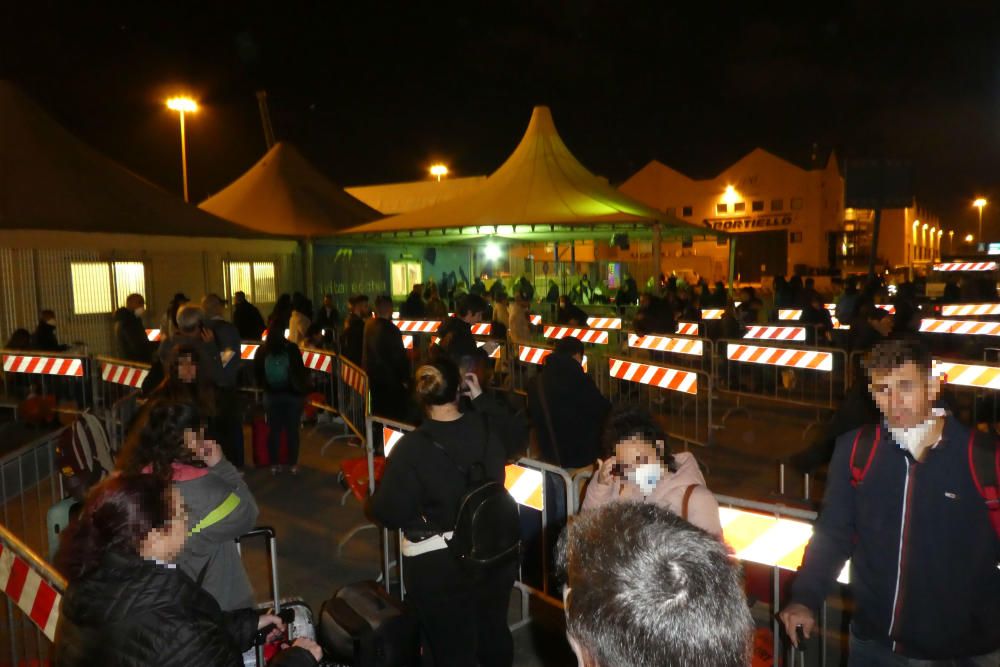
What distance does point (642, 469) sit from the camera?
3584 millimetres

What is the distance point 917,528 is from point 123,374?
9330 mm

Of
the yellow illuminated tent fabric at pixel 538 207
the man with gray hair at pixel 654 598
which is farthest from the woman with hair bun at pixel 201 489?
the yellow illuminated tent fabric at pixel 538 207

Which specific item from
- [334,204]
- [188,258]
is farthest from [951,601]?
[334,204]

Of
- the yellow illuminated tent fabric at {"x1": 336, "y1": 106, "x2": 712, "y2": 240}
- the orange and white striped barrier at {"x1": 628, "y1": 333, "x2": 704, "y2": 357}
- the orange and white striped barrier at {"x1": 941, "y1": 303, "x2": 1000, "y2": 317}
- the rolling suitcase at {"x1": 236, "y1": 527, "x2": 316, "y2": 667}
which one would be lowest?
the rolling suitcase at {"x1": 236, "y1": 527, "x2": 316, "y2": 667}

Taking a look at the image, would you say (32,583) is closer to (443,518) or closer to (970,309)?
(443,518)

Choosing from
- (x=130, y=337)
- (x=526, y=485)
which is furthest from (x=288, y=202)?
(x=526, y=485)

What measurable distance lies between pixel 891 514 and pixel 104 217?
17773 millimetres

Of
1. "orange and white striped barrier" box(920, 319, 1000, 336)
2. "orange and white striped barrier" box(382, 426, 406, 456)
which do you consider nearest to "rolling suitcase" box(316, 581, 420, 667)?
"orange and white striped barrier" box(382, 426, 406, 456)

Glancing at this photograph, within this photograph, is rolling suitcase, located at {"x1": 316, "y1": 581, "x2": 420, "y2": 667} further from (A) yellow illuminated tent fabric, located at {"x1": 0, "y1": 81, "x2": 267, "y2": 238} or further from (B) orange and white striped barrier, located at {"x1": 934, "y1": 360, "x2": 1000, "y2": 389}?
(A) yellow illuminated tent fabric, located at {"x1": 0, "y1": 81, "x2": 267, "y2": 238}

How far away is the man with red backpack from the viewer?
266cm

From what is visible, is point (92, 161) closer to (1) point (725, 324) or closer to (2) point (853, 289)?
(1) point (725, 324)

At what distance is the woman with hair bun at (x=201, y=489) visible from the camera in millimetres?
3404

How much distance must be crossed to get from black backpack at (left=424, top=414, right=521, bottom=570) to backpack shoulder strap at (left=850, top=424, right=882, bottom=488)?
157 cm

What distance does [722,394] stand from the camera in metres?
12.9
